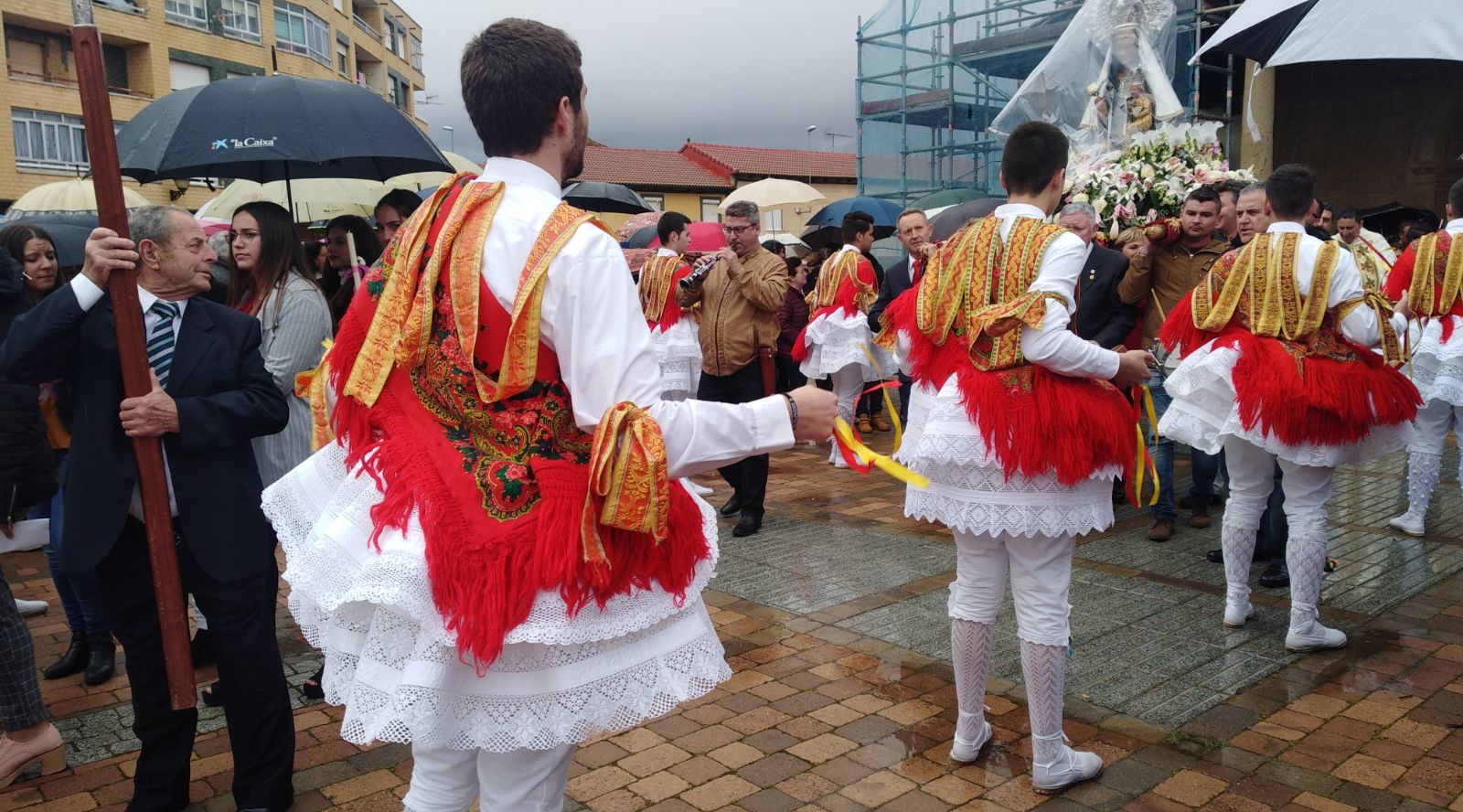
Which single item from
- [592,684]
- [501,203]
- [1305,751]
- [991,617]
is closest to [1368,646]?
[1305,751]

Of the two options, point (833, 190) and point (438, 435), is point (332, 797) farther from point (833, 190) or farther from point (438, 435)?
point (833, 190)

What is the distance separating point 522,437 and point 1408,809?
2.97 meters

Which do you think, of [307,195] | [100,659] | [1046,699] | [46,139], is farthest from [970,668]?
[46,139]

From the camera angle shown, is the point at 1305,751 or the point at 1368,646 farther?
the point at 1368,646

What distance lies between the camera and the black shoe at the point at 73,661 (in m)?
4.76

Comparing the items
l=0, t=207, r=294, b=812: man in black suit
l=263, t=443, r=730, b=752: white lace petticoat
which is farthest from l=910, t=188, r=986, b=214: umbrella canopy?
l=263, t=443, r=730, b=752: white lace petticoat

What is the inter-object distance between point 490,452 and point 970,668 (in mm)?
2085

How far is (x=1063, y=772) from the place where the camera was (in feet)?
11.2

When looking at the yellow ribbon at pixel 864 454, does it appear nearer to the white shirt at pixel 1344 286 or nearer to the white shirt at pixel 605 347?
the white shirt at pixel 605 347

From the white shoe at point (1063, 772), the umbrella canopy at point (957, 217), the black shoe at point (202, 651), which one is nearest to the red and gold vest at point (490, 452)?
the white shoe at point (1063, 772)

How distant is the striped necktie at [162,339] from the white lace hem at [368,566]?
1.25m

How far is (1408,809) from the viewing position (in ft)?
10.7

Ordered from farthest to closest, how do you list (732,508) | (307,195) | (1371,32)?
(307,195)
(732,508)
(1371,32)

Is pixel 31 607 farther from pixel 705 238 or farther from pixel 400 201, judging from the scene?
pixel 705 238
